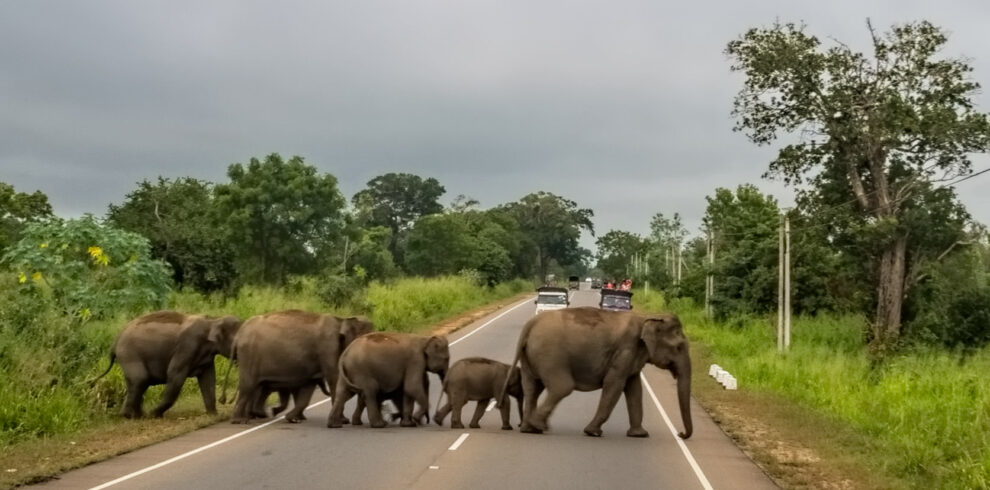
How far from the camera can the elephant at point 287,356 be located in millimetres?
17172

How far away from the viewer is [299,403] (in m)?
17.7

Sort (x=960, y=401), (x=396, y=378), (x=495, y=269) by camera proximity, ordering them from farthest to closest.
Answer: (x=495, y=269) → (x=960, y=401) → (x=396, y=378)

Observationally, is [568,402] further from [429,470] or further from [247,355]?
[429,470]

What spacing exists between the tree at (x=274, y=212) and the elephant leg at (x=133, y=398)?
109 feet

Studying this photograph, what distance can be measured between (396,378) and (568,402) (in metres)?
6.24

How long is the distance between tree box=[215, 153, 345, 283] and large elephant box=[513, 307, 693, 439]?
Answer: 35.2 metres

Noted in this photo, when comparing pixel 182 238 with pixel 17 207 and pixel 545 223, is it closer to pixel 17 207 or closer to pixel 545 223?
pixel 17 207

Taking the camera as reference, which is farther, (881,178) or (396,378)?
(881,178)

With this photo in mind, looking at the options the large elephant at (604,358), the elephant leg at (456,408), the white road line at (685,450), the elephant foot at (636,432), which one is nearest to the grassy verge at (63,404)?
the elephant leg at (456,408)

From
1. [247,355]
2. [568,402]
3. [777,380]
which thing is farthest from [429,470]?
[777,380]

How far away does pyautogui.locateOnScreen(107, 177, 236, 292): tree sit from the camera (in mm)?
35719

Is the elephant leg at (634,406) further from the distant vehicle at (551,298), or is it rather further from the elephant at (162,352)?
the distant vehicle at (551,298)

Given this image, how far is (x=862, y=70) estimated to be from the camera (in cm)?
3766

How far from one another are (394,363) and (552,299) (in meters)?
31.1
